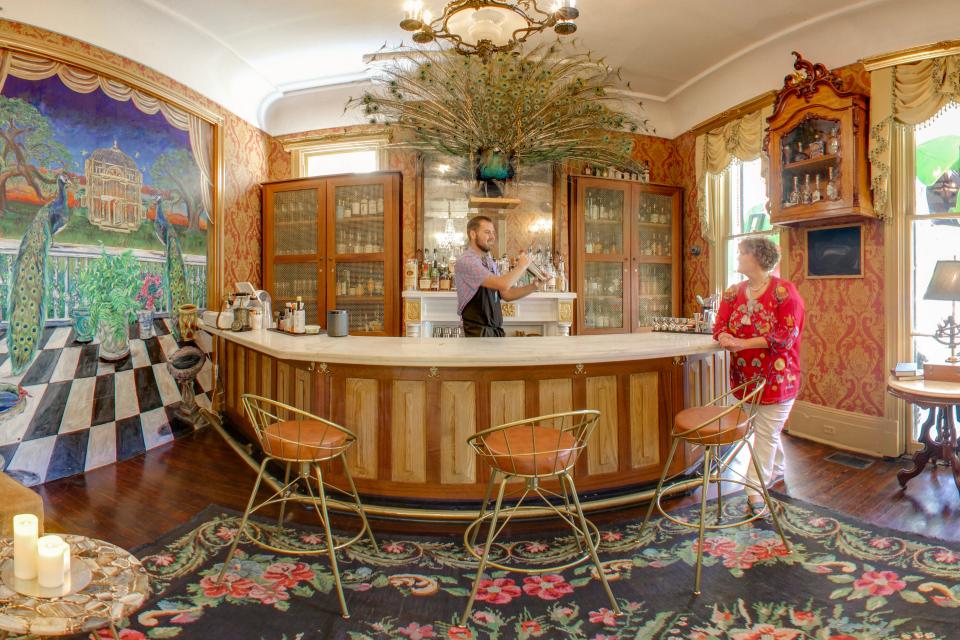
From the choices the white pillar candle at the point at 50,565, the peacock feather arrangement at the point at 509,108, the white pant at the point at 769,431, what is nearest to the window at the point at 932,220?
the white pant at the point at 769,431

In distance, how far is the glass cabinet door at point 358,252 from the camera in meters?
5.23

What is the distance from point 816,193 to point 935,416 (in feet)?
5.84

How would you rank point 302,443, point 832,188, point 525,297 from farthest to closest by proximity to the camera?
point 525,297
point 832,188
point 302,443

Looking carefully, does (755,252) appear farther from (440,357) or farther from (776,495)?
(440,357)

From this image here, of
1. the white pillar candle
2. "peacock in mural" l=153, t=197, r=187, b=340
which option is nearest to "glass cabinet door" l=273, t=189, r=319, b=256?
"peacock in mural" l=153, t=197, r=187, b=340

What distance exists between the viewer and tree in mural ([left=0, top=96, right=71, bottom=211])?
10.3 feet

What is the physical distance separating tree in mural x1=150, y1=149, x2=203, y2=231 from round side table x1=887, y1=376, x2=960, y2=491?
559cm

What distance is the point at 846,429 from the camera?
13.3 ft

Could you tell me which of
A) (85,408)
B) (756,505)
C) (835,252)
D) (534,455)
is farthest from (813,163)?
(85,408)

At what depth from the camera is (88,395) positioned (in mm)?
3639

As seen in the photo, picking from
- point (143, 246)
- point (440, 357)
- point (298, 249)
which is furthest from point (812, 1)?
point (143, 246)

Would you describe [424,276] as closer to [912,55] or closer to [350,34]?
[350,34]

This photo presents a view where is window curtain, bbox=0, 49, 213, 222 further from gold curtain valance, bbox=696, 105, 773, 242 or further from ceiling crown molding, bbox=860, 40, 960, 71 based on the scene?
ceiling crown molding, bbox=860, 40, 960, 71

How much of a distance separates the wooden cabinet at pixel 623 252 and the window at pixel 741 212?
0.55 meters
